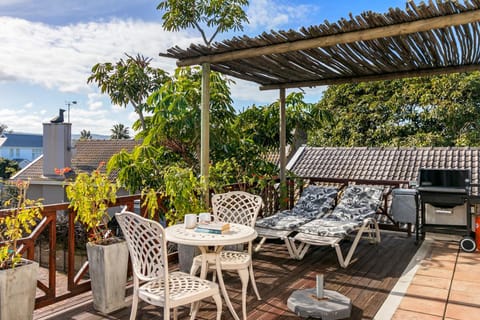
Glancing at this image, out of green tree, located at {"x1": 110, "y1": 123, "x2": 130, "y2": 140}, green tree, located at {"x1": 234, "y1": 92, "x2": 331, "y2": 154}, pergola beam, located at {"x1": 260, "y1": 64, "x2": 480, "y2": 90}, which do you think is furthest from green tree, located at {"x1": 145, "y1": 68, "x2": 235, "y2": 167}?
green tree, located at {"x1": 110, "y1": 123, "x2": 130, "y2": 140}

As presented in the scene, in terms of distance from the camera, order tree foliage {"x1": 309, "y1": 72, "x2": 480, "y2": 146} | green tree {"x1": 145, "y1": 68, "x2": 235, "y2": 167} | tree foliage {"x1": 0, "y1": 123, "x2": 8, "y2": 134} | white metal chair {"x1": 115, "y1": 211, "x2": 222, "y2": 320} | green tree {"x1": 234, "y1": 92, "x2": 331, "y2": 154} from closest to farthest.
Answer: white metal chair {"x1": 115, "y1": 211, "x2": 222, "y2": 320} → green tree {"x1": 145, "y1": 68, "x2": 235, "y2": 167} → green tree {"x1": 234, "y1": 92, "x2": 331, "y2": 154} → tree foliage {"x1": 309, "y1": 72, "x2": 480, "y2": 146} → tree foliage {"x1": 0, "y1": 123, "x2": 8, "y2": 134}

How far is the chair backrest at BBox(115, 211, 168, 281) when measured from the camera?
2.47 metres

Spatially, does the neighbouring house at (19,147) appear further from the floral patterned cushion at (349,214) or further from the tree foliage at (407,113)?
the floral patterned cushion at (349,214)

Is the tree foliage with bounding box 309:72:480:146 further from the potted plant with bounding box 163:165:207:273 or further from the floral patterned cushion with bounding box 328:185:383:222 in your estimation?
Answer: the potted plant with bounding box 163:165:207:273

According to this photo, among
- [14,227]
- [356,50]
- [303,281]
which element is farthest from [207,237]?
[356,50]

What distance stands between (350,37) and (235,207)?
2119 millimetres

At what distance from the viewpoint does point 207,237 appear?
2969 mm

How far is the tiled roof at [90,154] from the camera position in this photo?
674 inches

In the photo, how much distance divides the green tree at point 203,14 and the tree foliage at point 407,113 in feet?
19.9

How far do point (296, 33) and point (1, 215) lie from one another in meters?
3.07

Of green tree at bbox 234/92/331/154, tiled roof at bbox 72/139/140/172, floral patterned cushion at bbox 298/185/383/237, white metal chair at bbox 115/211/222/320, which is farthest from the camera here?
tiled roof at bbox 72/139/140/172

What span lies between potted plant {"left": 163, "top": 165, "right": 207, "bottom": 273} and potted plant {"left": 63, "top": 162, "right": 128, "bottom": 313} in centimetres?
85

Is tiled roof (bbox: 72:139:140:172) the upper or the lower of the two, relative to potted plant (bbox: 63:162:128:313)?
upper

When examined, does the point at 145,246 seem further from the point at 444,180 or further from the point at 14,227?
the point at 444,180
